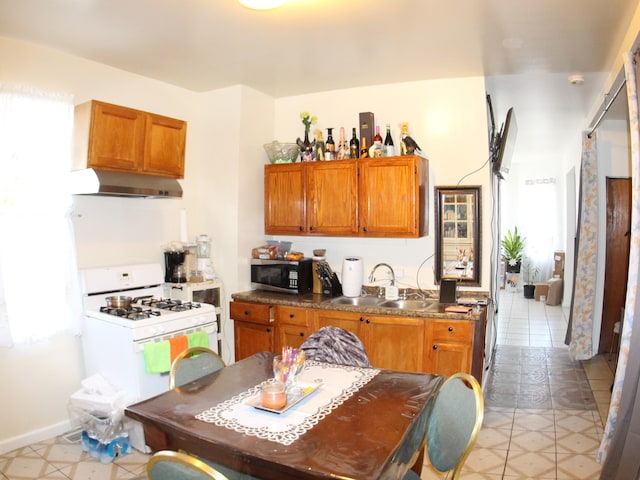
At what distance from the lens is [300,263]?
4055 mm

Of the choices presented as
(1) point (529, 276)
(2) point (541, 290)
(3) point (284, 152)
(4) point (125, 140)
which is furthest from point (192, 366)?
(1) point (529, 276)

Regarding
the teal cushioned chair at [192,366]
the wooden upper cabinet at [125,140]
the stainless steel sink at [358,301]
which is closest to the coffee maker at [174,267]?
the wooden upper cabinet at [125,140]

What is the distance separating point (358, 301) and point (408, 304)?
16.6 inches

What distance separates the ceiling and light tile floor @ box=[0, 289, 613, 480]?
2677 mm

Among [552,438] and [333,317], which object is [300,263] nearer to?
[333,317]

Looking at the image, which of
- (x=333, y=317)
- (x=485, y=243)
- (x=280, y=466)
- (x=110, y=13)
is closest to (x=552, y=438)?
(x=485, y=243)

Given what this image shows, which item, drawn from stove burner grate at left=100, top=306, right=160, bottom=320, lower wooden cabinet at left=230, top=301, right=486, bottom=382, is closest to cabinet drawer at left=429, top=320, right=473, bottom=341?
lower wooden cabinet at left=230, top=301, right=486, bottom=382

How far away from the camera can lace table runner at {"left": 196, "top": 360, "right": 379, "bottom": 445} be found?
63.6 inches

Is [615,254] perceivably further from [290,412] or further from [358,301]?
[290,412]

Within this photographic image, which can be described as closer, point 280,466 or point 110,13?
point 280,466

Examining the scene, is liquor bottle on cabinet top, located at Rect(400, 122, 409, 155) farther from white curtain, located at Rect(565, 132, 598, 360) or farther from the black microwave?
white curtain, located at Rect(565, 132, 598, 360)

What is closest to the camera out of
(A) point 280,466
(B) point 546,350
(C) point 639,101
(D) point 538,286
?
(A) point 280,466

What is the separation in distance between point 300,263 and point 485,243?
154 centimetres

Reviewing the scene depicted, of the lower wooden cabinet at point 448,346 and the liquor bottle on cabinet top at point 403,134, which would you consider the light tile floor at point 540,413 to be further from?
the liquor bottle on cabinet top at point 403,134
